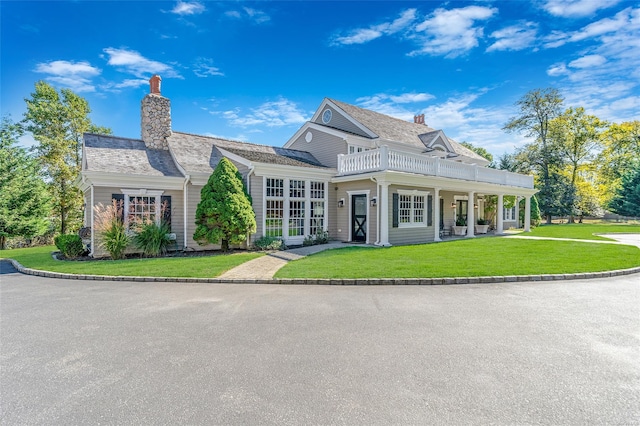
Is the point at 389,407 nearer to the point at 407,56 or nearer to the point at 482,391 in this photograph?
the point at 482,391

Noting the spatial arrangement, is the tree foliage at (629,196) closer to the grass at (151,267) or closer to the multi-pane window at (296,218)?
the multi-pane window at (296,218)

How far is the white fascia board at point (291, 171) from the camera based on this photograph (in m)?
14.0

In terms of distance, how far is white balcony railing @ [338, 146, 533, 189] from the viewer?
47.4 feet

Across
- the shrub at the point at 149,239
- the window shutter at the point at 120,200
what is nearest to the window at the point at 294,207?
the shrub at the point at 149,239

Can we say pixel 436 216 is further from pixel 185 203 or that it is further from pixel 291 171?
pixel 185 203

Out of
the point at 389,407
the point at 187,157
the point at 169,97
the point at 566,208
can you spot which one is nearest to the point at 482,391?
the point at 389,407

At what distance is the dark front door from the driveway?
29.5ft

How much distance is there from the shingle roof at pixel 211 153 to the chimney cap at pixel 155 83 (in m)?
2.12

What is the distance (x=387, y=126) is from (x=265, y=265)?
14655 millimetres

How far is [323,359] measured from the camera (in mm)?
3883

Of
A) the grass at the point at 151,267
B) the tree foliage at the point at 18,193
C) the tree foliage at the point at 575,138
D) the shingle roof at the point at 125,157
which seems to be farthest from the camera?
the tree foliage at the point at 575,138

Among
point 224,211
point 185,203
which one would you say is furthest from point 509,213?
point 185,203

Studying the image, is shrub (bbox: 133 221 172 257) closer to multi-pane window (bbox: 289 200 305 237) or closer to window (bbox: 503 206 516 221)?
multi-pane window (bbox: 289 200 305 237)

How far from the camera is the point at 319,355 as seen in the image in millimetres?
3992
